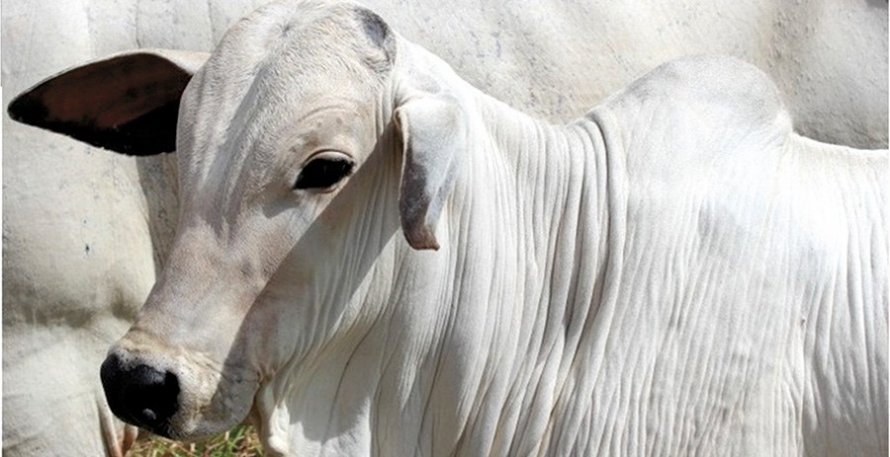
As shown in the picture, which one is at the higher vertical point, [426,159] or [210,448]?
[426,159]

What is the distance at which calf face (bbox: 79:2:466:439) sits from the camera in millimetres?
3268

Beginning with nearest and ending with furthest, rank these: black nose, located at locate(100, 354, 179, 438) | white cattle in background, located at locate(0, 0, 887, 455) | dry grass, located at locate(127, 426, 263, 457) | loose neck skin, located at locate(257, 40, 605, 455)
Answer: black nose, located at locate(100, 354, 179, 438)
loose neck skin, located at locate(257, 40, 605, 455)
white cattle in background, located at locate(0, 0, 887, 455)
dry grass, located at locate(127, 426, 263, 457)

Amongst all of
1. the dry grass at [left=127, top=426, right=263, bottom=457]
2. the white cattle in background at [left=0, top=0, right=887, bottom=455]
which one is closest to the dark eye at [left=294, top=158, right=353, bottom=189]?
the white cattle in background at [left=0, top=0, right=887, bottom=455]

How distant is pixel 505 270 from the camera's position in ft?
11.9

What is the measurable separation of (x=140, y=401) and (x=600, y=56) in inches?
91.4

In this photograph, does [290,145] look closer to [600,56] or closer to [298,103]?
[298,103]

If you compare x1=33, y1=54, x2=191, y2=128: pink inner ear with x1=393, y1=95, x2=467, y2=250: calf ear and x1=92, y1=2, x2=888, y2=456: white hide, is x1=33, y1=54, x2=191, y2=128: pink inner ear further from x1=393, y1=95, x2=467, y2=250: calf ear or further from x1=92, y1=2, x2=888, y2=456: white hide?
x1=393, y1=95, x2=467, y2=250: calf ear

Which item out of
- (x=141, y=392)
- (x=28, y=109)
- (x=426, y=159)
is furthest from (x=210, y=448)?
(x=426, y=159)

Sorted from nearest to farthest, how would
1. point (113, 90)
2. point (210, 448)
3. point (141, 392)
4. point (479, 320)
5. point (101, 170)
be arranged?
1. point (141, 392)
2. point (479, 320)
3. point (113, 90)
4. point (101, 170)
5. point (210, 448)

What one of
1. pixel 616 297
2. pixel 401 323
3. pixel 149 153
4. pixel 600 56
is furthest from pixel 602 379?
pixel 600 56

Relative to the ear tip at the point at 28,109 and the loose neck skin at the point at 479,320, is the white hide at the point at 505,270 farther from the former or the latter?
the ear tip at the point at 28,109

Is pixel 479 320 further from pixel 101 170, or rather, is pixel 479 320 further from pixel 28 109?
pixel 101 170

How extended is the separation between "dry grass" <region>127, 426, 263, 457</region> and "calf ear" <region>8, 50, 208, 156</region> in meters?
2.53

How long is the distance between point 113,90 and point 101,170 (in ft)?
2.61
